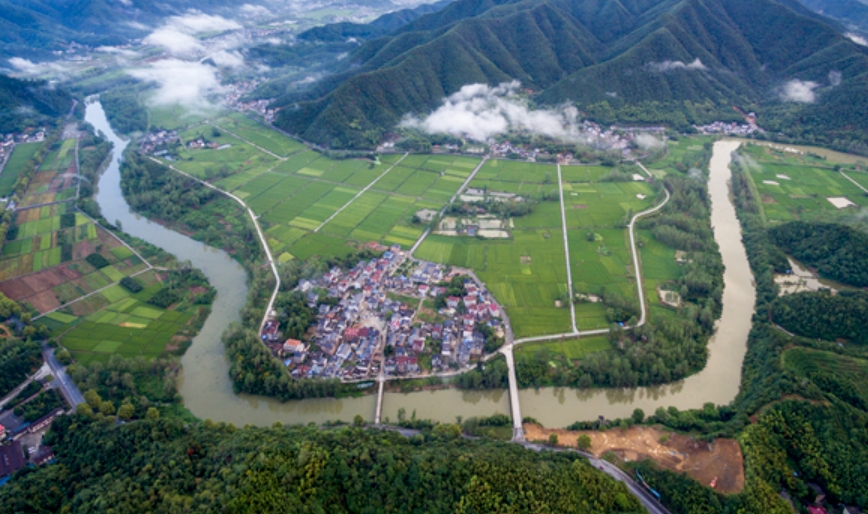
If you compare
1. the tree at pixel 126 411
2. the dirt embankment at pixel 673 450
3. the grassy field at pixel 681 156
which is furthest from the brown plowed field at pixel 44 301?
the grassy field at pixel 681 156

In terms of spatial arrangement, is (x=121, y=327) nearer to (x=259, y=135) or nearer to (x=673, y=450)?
(x=673, y=450)

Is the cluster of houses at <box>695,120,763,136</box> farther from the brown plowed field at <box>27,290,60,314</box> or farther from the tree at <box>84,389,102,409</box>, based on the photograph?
the brown plowed field at <box>27,290,60,314</box>

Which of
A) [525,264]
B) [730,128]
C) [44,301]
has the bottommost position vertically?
[44,301]

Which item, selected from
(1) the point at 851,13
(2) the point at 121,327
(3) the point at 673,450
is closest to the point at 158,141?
(2) the point at 121,327

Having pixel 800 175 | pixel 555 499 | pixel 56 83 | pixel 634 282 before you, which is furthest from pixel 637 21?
pixel 56 83

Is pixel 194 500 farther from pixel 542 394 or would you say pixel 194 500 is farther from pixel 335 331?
pixel 542 394

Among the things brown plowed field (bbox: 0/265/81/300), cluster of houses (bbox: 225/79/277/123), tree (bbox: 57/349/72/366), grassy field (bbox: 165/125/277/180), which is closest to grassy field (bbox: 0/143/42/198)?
grassy field (bbox: 165/125/277/180)
